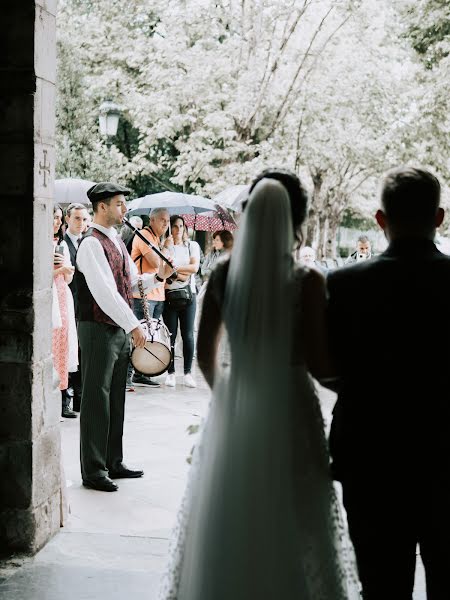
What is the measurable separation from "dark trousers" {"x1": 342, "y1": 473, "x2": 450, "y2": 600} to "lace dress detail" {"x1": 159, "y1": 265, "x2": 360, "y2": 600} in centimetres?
13

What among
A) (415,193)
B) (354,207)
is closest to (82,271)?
(415,193)

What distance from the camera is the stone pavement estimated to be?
4219mm

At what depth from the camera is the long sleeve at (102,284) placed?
227 inches

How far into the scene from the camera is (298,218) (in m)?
3.09

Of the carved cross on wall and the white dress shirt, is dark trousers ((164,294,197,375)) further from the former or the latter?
the carved cross on wall

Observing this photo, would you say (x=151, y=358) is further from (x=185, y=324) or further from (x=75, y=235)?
(x=185, y=324)

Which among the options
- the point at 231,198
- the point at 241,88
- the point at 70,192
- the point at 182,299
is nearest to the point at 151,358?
the point at 182,299

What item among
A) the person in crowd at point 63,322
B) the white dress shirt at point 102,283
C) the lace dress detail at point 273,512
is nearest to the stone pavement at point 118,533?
the lace dress detail at point 273,512

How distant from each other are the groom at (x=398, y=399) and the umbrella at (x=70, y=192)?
9.01 meters

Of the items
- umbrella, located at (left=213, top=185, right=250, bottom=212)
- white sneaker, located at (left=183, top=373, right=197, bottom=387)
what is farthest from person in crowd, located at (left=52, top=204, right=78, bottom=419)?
umbrella, located at (left=213, top=185, right=250, bottom=212)

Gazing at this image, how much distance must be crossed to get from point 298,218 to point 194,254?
7.95m

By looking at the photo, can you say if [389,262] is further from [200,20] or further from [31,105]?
[200,20]

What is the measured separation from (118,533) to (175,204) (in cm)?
720

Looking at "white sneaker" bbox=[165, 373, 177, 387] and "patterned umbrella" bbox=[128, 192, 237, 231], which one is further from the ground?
"patterned umbrella" bbox=[128, 192, 237, 231]
